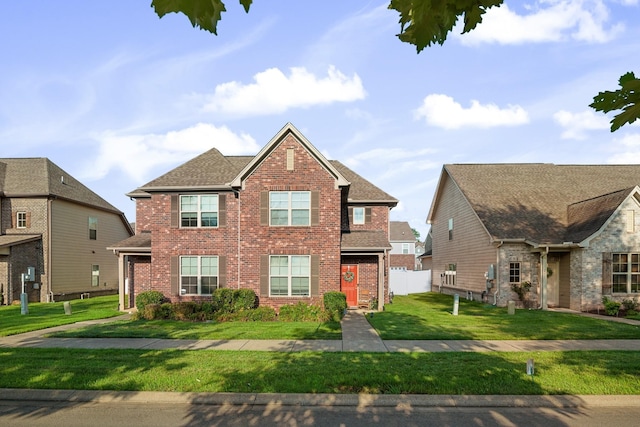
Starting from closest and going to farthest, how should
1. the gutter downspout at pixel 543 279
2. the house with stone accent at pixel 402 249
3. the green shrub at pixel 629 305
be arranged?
the green shrub at pixel 629 305 → the gutter downspout at pixel 543 279 → the house with stone accent at pixel 402 249

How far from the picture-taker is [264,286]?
17.6 meters

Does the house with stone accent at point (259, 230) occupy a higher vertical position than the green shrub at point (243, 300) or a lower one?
higher

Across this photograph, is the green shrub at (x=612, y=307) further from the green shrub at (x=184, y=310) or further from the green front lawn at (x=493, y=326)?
the green shrub at (x=184, y=310)

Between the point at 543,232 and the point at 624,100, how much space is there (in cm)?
2224

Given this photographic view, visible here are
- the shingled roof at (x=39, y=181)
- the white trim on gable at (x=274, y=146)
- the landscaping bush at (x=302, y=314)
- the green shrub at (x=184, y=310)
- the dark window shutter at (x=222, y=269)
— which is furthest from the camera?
the shingled roof at (x=39, y=181)

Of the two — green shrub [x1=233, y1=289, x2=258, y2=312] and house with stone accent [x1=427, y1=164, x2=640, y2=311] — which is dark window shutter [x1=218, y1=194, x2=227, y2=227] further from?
house with stone accent [x1=427, y1=164, x2=640, y2=311]

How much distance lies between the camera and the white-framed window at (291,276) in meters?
17.5

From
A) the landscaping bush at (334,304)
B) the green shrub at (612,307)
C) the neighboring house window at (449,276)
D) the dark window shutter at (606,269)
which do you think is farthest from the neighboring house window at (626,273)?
the landscaping bush at (334,304)

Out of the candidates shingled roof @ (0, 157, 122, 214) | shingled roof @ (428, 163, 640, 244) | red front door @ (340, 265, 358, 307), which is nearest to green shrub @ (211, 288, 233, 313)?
red front door @ (340, 265, 358, 307)

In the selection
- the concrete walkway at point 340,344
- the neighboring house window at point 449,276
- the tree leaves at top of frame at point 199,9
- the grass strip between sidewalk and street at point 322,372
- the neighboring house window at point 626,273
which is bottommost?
the neighboring house window at point 449,276

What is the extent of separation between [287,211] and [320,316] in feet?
15.7

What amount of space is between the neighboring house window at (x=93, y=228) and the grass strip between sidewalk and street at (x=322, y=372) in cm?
2179

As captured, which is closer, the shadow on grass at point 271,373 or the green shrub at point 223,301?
the shadow on grass at point 271,373

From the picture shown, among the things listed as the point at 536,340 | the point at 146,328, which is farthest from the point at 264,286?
the point at 536,340
